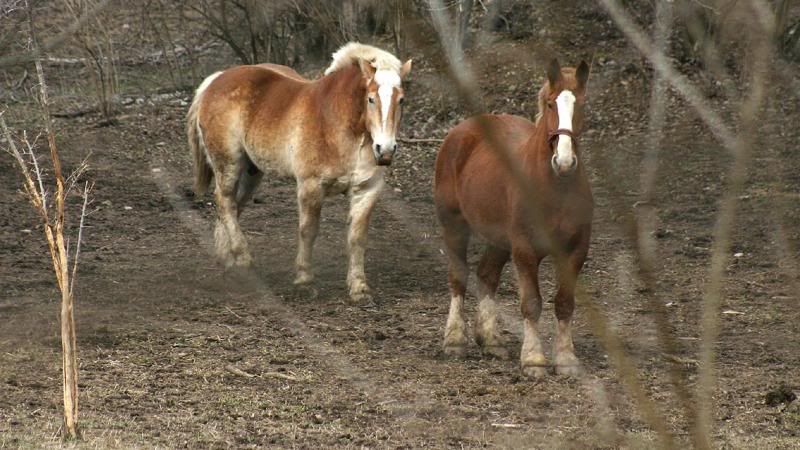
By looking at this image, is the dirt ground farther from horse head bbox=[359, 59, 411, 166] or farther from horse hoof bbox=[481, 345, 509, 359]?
horse head bbox=[359, 59, 411, 166]

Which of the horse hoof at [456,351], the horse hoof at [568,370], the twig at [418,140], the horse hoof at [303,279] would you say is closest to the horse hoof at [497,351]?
the horse hoof at [456,351]

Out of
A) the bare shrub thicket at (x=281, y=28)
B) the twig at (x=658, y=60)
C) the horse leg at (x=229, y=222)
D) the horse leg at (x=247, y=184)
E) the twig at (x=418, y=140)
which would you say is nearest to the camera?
the twig at (x=658, y=60)

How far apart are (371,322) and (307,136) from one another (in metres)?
1.73

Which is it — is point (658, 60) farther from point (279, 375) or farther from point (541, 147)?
point (279, 375)

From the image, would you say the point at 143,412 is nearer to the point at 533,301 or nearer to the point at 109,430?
the point at 109,430

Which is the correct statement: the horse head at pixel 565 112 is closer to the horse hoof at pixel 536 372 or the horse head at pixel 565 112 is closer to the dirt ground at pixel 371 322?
the dirt ground at pixel 371 322

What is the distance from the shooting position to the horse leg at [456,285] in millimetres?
7336

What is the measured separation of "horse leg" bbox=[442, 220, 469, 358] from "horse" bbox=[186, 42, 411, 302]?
1.37 meters

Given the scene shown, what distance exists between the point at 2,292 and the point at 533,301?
4172mm

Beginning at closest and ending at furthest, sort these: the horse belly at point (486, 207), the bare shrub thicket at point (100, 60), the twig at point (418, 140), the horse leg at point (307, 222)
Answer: the horse belly at point (486, 207) < the horse leg at point (307, 222) < the twig at point (418, 140) < the bare shrub thicket at point (100, 60)

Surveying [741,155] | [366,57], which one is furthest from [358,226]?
[741,155]

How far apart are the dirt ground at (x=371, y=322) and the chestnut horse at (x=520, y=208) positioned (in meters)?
0.19

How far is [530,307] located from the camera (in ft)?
22.2

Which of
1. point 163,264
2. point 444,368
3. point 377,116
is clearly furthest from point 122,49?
point 444,368
